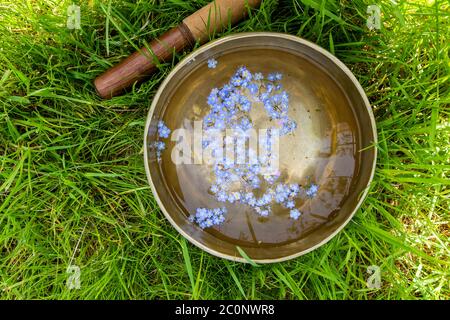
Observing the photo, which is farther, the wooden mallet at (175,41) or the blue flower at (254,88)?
the blue flower at (254,88)

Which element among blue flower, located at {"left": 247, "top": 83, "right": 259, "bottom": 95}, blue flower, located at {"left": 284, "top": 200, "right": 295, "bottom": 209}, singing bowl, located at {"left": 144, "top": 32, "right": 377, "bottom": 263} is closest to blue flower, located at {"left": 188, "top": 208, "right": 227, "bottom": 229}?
singing bowl, located at {"left": 144, "top": 32, "right": 377, "bottom": 263}

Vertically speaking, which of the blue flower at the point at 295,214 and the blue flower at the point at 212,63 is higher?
the blue flower at the point at 212,63

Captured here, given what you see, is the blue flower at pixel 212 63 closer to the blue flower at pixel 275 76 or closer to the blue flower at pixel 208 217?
the blue flower at pixel 275 76

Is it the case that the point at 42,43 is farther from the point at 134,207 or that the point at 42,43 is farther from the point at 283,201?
the point at 283,201

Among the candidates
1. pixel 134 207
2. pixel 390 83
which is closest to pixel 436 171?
pixel 390 83

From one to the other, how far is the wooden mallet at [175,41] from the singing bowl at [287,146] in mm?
58

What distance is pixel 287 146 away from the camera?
1.16 metres

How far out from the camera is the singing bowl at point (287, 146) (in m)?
1.10

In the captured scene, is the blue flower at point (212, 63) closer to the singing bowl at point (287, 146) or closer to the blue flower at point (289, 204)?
the singing bowl at point (287, 146)

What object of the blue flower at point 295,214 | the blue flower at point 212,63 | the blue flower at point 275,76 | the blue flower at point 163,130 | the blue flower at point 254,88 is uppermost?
the blue flower at point 212,63

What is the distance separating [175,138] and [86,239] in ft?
1.28

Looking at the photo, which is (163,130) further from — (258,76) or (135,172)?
(258,76)

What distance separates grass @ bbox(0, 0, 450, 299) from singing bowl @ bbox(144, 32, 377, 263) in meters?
0.06

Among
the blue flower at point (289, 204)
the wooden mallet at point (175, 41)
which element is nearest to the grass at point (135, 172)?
the wooden mallet at point (175, 41)
